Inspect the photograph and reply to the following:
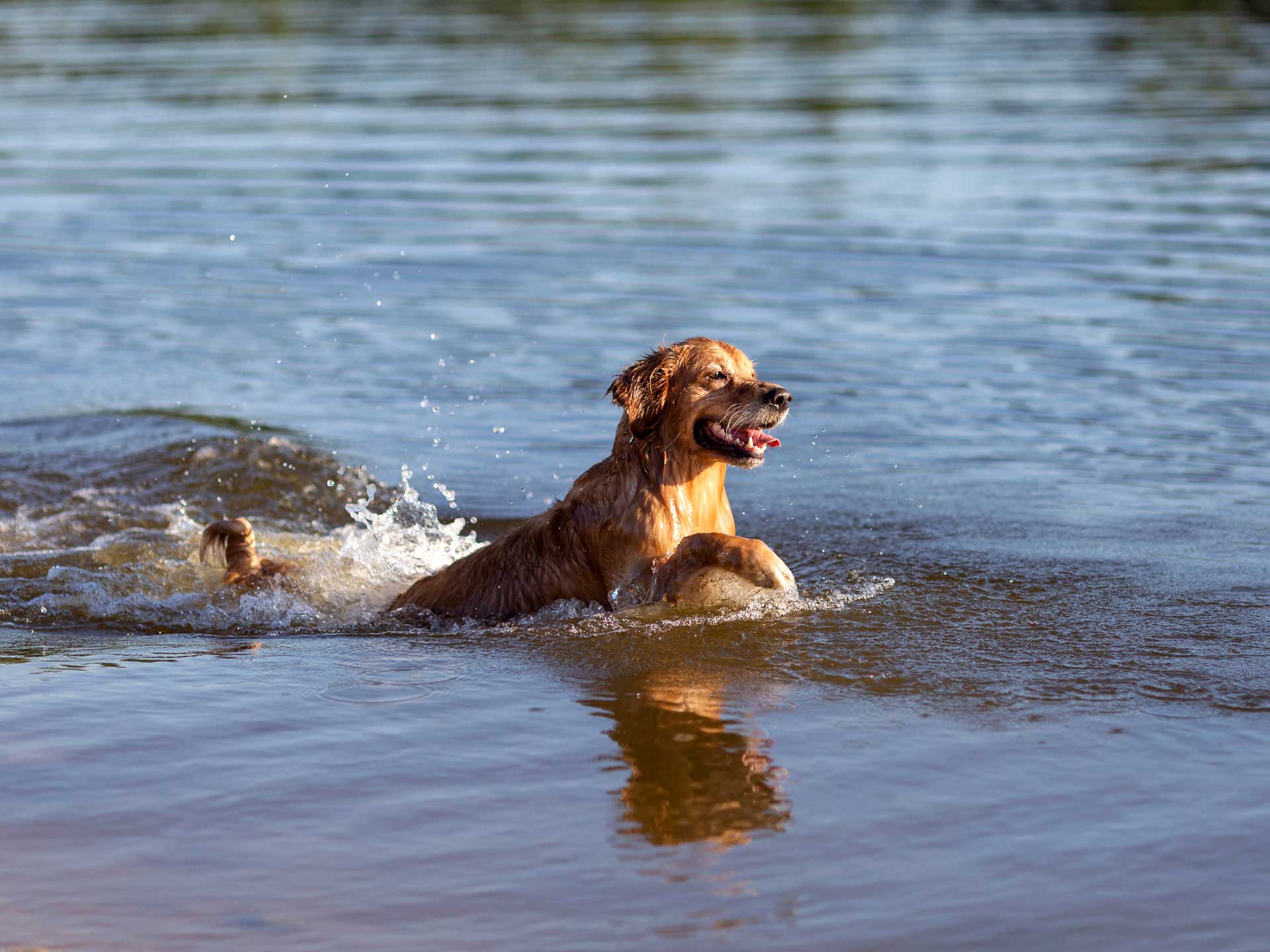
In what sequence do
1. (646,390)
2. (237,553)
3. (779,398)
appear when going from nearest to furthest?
(779,398) < (646,390) < (237,553)

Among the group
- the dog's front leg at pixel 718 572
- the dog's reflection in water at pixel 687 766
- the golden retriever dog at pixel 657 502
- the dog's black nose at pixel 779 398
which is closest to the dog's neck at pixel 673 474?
the golden retriever dog at pixel 657 502

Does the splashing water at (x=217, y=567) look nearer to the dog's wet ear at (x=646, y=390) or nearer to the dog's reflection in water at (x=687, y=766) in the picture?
the dog's wet ear at (x=646, y=390)

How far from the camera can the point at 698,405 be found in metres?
7.39

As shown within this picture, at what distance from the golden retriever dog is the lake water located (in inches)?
9.4

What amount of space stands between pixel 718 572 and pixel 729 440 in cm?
62

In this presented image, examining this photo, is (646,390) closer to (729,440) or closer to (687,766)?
(729,440)

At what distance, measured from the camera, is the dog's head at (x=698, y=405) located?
736 centimetres

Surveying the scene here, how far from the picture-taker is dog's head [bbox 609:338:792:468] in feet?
24.2

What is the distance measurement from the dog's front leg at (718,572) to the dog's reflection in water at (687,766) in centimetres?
53

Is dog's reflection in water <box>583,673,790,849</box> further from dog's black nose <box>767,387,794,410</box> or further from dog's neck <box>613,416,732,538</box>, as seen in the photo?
dog's black nose <box>767,387,794,410</box>

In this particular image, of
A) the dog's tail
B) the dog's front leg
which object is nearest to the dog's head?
the dog's front leg

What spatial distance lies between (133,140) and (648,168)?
8.11 m

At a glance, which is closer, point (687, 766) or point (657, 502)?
point (687, 766)

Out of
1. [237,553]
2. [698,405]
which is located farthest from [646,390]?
[237,553]
